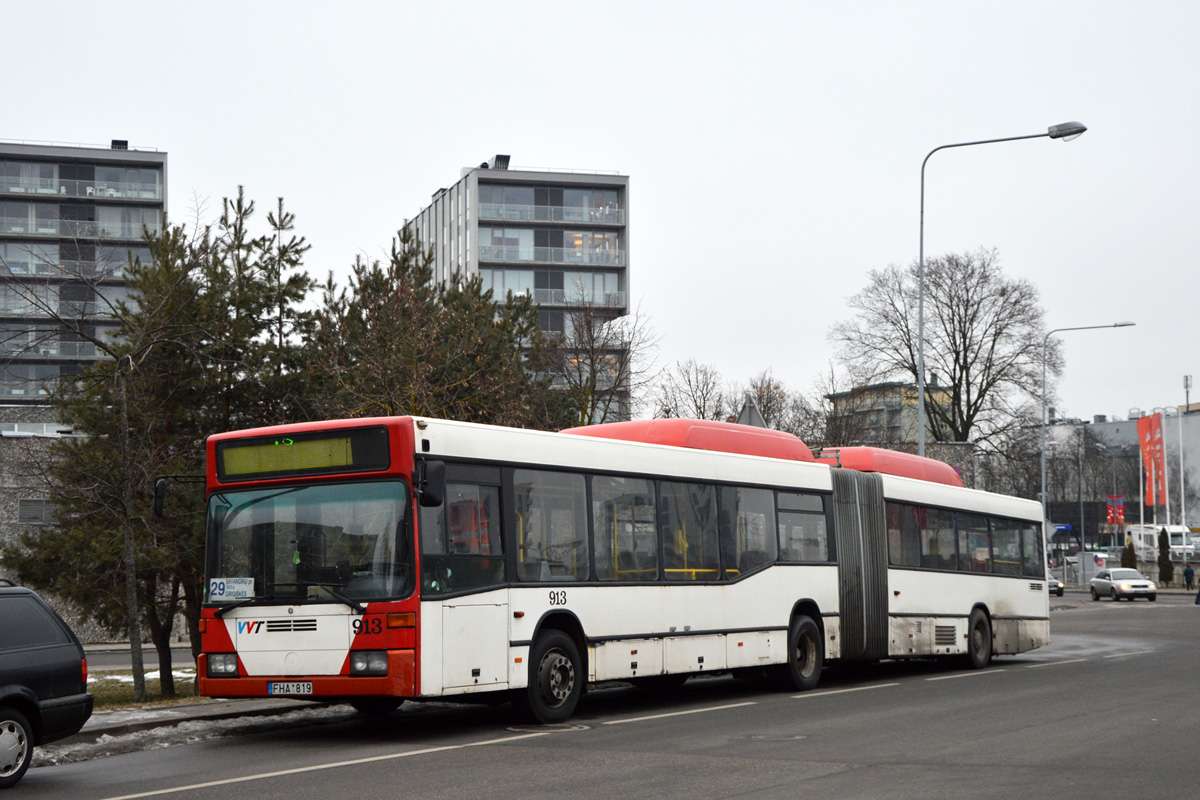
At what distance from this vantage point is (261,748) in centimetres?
1138

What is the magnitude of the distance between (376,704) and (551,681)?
1.91 m

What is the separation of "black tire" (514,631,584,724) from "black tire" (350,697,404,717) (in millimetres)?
1322

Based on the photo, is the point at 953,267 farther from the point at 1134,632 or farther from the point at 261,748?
the point at 261,748

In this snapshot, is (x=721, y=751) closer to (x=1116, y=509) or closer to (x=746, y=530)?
(x=746, y=530)

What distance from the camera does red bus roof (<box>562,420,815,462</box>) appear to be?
16.0 m

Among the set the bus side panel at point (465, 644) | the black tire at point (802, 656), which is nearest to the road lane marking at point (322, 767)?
the bus side panel at point (465, 644)

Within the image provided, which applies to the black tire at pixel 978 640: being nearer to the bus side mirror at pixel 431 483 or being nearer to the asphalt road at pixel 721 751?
the asphalt road at pixel 721 751

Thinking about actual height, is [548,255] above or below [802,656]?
above

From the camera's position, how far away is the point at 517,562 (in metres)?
12.7

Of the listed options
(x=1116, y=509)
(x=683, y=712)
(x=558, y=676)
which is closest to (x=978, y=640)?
(x=683, y=712)

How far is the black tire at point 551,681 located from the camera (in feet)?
41.7

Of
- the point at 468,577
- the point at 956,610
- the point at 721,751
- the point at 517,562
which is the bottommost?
the point at 721,751

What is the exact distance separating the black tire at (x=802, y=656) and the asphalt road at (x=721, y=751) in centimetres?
42

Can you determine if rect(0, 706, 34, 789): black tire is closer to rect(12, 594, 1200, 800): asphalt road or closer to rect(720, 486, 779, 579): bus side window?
rect(12, 594, 1200, 800): asphalt road
